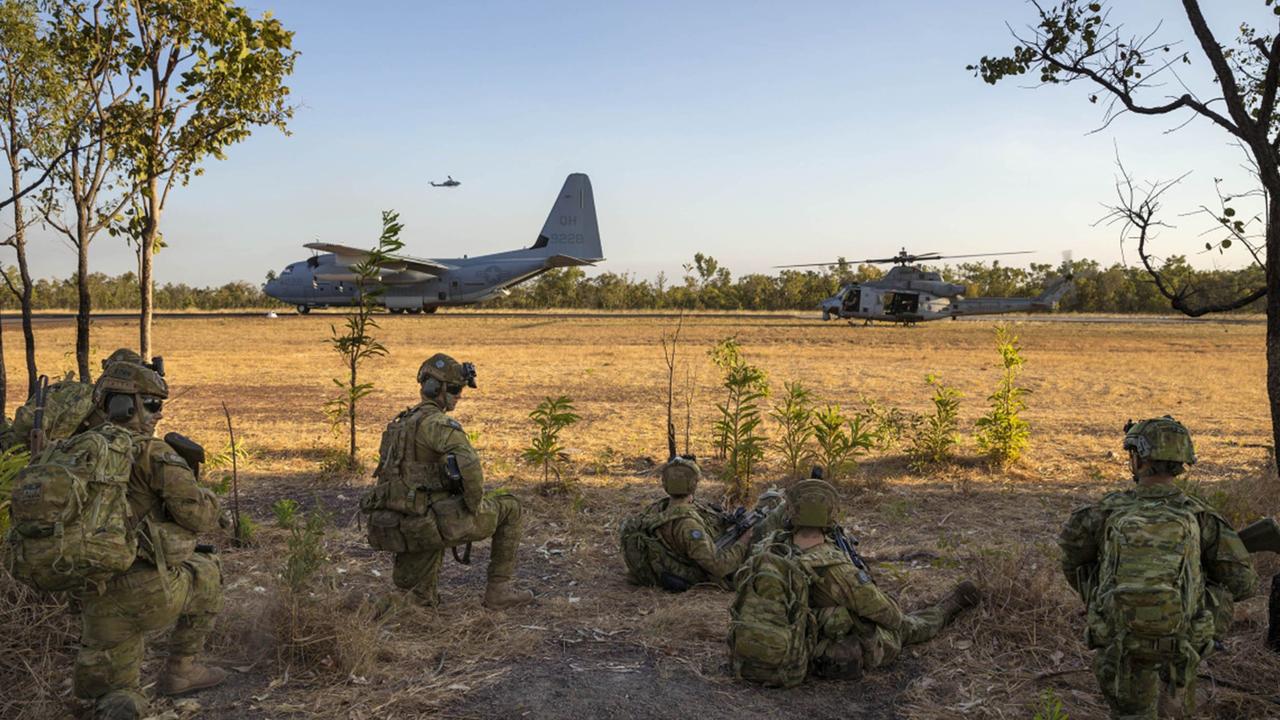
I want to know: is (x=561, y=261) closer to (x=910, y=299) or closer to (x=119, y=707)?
(x=910, y=299)

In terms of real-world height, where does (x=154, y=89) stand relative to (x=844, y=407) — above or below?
above

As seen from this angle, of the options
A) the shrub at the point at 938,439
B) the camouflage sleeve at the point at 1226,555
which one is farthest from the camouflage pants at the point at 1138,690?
the shrub at the point at 938,439

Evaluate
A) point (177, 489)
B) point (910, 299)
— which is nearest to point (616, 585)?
point (177, 489)

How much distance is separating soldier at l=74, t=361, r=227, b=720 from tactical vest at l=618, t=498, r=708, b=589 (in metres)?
2.77

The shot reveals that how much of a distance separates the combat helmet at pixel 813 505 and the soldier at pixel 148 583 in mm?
2886

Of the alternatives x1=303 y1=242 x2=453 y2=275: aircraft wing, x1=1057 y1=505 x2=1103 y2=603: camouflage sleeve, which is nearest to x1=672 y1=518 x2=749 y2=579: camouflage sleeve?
x1=1057 y1=505 x2=1103 y2=603: camouflage sleeve

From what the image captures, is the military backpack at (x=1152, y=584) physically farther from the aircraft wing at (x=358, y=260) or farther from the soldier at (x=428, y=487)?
the aircraft wing at (x=358, y=260)

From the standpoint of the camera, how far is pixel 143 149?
31.4 ft

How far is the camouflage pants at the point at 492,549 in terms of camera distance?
5434mm

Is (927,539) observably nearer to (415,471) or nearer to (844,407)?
(415,471)

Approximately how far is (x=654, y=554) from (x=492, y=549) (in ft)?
3.82

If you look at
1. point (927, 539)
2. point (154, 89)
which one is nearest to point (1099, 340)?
point (927, 539)

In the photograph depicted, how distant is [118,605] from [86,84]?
823 cm

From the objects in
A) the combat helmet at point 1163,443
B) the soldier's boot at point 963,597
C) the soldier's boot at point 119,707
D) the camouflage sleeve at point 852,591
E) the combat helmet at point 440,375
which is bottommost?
the soldier's boot at point 119,707
